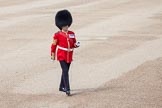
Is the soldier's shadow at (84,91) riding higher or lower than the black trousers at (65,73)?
lower

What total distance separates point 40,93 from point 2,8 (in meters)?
21.8

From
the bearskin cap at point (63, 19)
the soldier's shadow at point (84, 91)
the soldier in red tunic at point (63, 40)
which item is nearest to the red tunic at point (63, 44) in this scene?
the soldier in red tunic at point (63, 40)

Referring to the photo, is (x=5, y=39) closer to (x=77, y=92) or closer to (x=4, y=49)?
(x=4, y=49)

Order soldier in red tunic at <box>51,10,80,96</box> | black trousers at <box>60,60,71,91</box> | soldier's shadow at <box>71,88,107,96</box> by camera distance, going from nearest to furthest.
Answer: soldier in red tunic at <box>51,10,80,96</box>
black trousers at <box>60,60,71,91</box>
soldier's shadow at <box>71,88,107,96</box>

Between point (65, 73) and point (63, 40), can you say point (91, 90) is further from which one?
point (63, 40)

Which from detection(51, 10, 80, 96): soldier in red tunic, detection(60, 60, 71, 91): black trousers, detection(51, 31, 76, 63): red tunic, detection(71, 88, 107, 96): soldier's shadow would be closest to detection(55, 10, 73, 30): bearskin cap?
detection(51, 10, 80, 96): soldier in red tunic

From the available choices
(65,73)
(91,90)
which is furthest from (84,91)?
(65,73)

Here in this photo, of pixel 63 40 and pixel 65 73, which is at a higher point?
pixel 63 40

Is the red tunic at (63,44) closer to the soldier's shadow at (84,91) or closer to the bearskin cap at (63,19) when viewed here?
the bearskin cap at (63,19)

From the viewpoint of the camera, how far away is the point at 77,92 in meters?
10.8

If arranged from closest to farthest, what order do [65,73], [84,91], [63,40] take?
[63,40]
[65,73]
[84,91]

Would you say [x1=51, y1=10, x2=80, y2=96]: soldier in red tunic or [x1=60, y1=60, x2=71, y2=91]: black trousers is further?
[x1=60, y1=60, x2=71, y2=91]: black trousers

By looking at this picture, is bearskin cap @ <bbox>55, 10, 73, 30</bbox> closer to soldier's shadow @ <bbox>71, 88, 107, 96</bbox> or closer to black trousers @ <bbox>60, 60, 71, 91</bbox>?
black trousers @ <bbox>60, 60, 71, 91</bbox>

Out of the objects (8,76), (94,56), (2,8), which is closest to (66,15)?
(8,76)
